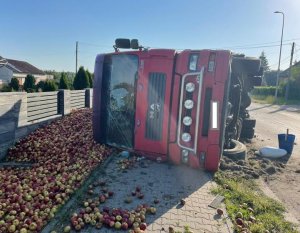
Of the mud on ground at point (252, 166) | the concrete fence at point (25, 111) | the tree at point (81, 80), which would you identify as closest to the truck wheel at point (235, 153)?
the mud on ground at point (252, 166)

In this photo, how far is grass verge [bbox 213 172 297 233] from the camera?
4.03 m

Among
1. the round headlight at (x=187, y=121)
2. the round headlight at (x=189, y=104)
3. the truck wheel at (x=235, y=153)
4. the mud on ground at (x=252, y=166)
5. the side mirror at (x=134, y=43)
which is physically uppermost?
the side mirror at (x=134, y=43)

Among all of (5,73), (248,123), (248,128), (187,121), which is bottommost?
(248,128)

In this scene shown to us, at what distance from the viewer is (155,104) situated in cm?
588

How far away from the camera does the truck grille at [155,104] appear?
19.0 feet

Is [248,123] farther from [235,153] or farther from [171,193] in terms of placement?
[171,193]

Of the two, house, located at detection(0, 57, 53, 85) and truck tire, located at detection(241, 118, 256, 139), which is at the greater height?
house, located at detection(0, 57, 53, 85)

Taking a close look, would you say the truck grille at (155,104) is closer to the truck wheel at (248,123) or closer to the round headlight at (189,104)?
the round headlight at (189,104)

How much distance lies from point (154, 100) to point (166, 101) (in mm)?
270

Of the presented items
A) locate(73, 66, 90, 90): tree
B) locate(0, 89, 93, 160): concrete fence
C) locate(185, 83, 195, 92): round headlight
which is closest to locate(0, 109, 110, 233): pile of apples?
locate(0, 89, 93, 160): concrete fence

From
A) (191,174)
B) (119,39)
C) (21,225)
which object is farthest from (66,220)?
(119,39)

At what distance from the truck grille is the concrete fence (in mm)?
3932

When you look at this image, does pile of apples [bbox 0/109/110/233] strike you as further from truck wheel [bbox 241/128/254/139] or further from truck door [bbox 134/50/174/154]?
truck wheel [bbox 241/128/254/139]

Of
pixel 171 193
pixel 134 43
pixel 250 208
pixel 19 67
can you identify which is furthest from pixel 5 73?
pixel 250 208
